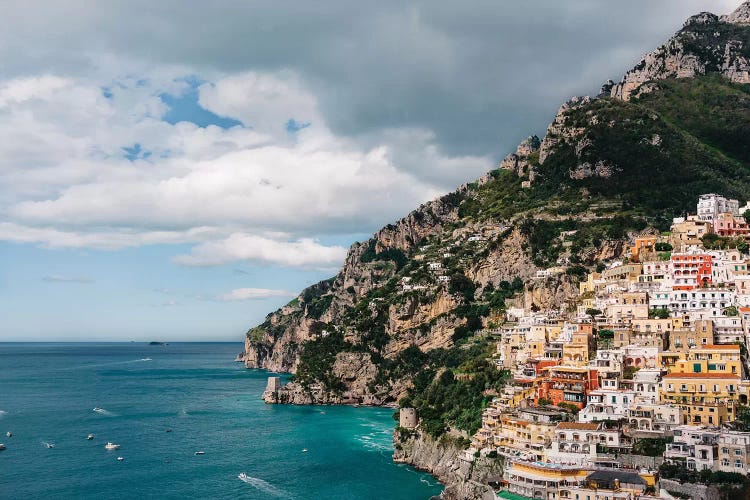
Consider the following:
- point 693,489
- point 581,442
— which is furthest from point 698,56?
point 693,489

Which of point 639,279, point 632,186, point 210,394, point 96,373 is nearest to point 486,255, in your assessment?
point 632,186

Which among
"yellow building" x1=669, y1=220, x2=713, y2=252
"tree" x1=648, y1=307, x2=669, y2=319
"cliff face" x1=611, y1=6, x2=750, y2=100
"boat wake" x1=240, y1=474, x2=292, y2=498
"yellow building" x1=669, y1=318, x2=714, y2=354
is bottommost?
"boat wake" x1=240, y1=474, x2=292, y2=498

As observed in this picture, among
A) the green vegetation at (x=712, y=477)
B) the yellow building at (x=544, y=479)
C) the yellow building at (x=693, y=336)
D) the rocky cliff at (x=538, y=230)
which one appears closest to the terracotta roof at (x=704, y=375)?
the yellow building at (x=693, y=336)

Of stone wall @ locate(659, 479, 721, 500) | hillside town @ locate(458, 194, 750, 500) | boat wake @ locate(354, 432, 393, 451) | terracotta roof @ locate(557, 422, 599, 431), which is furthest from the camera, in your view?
boat wake @ locate(354, 432, 393, 451)

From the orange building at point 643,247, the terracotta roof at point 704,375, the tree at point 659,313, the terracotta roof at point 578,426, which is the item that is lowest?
the terracotta roof at point 578,426

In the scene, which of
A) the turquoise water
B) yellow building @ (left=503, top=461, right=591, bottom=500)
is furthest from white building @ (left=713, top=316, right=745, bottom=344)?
the turquoise water

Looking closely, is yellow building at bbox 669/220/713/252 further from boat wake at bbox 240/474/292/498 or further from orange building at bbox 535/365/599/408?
boat wake at bbox 240/474/292/498

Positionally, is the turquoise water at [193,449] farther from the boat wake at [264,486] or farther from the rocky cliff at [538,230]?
the rocky cliff at [538,230]
